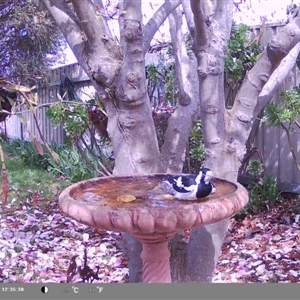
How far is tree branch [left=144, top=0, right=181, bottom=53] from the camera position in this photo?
1.45m

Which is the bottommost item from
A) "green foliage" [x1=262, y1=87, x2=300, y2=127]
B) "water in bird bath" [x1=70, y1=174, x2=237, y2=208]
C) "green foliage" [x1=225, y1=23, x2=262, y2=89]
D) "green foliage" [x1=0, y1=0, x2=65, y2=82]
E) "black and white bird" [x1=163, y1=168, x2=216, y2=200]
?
"water in bird bath" [x1=70, y1=174, x2=237, y2=208]

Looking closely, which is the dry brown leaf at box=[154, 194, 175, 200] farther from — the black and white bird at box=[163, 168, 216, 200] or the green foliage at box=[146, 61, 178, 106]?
the green foliage at box=[146, 61, 178, 106]

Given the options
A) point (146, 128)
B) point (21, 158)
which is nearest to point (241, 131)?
point (146, 128)

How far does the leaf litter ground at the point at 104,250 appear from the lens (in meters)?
1.60

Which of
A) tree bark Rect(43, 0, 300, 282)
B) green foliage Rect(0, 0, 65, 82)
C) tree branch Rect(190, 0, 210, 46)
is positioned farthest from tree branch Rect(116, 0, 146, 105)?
green foliage Rect(0, 0, 65, 82)

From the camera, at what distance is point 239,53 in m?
2.35

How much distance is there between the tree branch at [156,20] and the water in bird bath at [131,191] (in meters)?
0.50

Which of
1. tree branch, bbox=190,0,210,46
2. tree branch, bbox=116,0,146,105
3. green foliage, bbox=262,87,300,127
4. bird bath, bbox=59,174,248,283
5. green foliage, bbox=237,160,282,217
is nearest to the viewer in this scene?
bird bath, bbox=59,174,248,283

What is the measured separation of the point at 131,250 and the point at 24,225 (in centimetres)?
128

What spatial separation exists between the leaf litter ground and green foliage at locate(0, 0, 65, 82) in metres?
2.02

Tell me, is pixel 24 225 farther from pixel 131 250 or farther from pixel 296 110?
pixel 296 110

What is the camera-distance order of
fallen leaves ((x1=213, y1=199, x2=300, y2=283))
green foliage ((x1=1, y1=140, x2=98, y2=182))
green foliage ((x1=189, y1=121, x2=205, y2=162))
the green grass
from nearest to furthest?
1. fallen leaves ((x1=213, y1=199, x2=300, y2=283))
2. green foliage ((x1=189, y1=121, x2=205, y2=162))
3. the green grass
4. green foliage ((x1=1, y1=140, x2=98, y2=182))

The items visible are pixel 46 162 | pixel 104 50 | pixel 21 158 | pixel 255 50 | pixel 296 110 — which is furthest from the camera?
pixel 21 158

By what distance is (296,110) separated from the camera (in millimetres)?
2029
